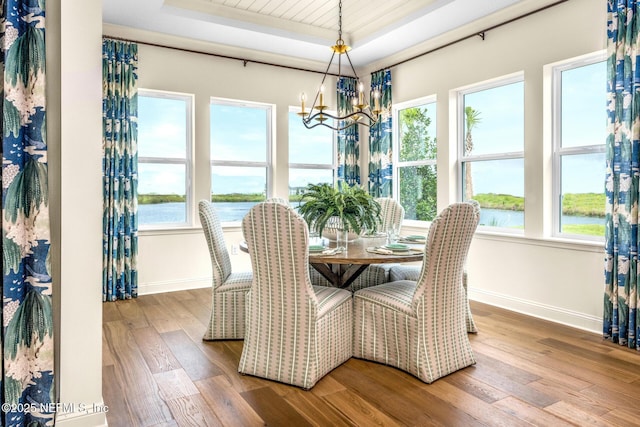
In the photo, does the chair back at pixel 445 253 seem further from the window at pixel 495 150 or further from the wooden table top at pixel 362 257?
the window at pixel 495 150

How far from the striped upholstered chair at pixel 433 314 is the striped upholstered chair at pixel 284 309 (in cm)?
35

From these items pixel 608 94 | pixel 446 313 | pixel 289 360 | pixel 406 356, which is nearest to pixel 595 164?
pixel 608 94

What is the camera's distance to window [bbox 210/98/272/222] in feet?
16.7

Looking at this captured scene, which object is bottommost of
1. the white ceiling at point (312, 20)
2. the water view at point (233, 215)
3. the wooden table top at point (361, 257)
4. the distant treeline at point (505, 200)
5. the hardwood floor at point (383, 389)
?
the hardwood floor at point (383, 389)

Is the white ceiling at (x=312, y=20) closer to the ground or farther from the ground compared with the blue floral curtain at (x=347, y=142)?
farther from the ground

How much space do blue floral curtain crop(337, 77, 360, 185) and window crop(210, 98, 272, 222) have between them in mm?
1004

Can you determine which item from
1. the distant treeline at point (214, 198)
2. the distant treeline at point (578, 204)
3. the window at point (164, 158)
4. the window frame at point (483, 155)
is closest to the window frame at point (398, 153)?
the window frame at point (483, 155)

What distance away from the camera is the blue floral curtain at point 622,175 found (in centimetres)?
305

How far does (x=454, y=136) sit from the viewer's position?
4.70 meters

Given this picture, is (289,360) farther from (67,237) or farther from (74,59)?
(74,59)

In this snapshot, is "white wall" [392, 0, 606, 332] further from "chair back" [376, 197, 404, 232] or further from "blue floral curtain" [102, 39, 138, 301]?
"blue floral curtain" [102, 39, 138, 301]

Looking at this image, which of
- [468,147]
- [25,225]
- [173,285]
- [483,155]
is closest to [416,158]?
[468,147]

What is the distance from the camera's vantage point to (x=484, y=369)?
2.69 m

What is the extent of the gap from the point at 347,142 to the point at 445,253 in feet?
11.6
